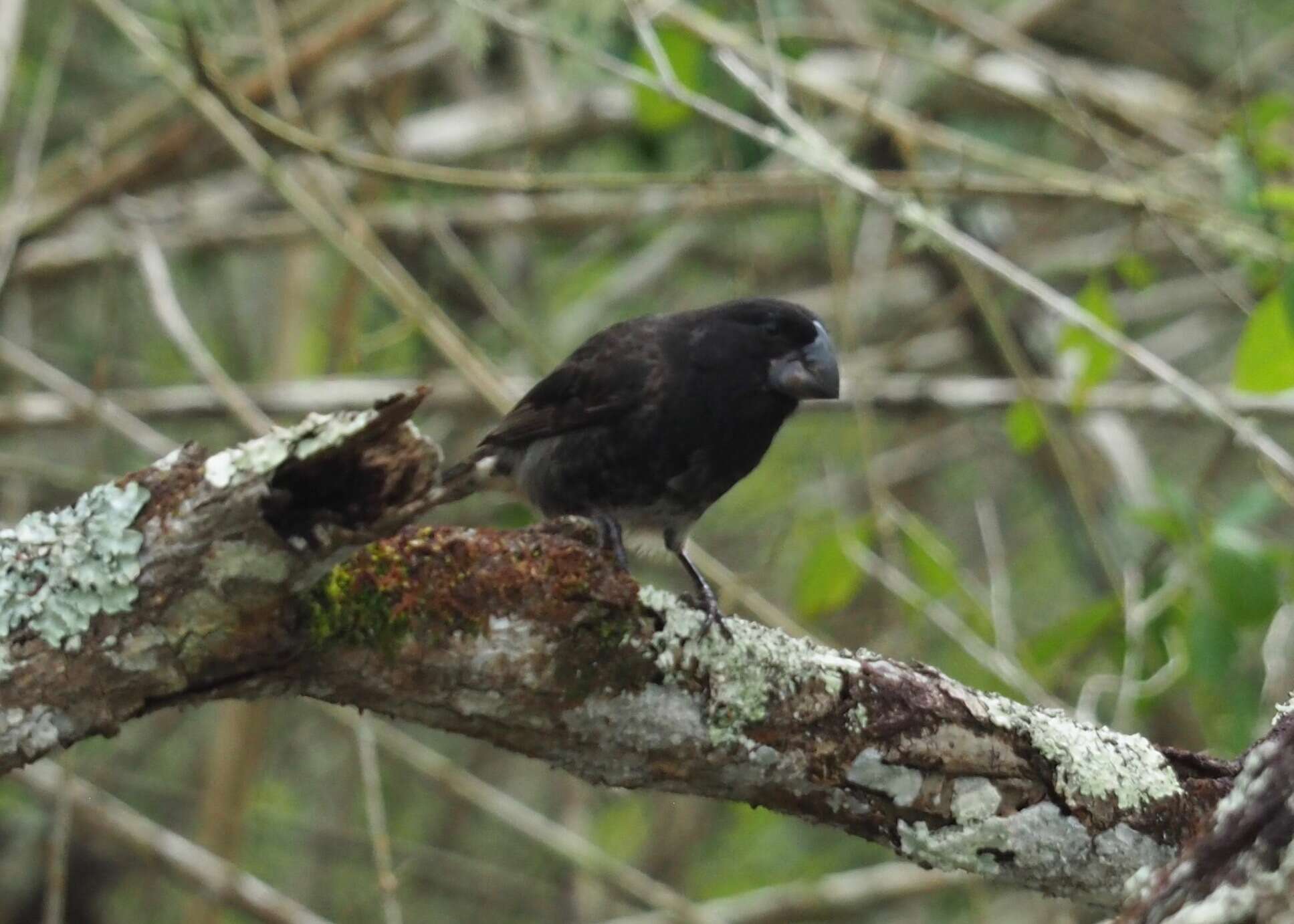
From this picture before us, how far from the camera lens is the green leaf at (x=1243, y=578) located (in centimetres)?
305

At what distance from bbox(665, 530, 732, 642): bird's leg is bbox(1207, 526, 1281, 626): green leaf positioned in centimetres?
103

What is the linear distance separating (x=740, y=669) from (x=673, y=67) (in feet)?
7.36

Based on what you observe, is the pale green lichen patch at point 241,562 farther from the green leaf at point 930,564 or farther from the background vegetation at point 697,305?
the green leaf at point 930,564

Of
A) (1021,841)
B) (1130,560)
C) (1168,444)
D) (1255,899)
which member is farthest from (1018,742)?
(1168,444)

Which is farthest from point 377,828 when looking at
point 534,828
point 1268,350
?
point 1268,350

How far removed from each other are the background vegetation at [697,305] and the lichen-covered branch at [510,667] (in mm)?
1177

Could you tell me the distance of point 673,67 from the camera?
12.7 feet

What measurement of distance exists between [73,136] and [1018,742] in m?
4.70

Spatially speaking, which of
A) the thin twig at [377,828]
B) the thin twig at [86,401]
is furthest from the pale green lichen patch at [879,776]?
the thin twig at [86,401]

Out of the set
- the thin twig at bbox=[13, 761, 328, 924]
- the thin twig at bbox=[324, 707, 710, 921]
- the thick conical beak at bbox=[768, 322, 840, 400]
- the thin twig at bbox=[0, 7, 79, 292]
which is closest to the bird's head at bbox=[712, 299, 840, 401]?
the thick conical beak at bbox=[768, 322, 840, 400]

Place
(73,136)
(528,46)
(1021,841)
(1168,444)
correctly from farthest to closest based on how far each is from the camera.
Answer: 1. (1168,444)
2. (73,136)
3. (528,46)
4. (1021,841)

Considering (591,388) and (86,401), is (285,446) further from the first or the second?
(86,401)

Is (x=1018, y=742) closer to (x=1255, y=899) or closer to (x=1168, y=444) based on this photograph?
(x=1255, y=899)

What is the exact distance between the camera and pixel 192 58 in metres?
3.24
